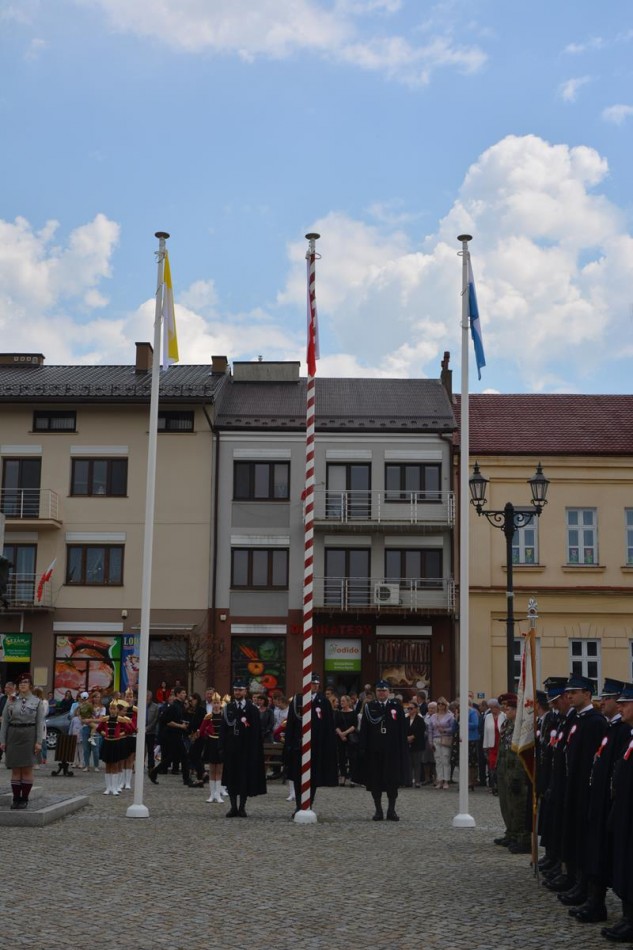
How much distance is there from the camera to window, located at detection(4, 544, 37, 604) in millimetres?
42000

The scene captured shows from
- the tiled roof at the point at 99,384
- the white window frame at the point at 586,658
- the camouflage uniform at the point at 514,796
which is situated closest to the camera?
the camouflage uniform at the point at 514,796

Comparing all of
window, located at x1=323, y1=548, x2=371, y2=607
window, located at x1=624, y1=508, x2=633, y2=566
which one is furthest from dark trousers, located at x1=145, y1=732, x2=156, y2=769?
window, located at x1=624, y1=508, x2=633, y2=566

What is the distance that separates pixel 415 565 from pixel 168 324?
24348mm

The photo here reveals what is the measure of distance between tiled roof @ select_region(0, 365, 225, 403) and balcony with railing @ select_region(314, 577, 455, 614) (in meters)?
7.83

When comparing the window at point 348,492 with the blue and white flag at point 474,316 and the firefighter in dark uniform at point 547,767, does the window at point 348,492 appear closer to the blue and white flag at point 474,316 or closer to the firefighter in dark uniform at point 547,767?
the blue and white flag at point 474,316

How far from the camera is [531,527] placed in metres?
42.2

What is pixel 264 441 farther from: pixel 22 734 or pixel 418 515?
pixel 22 734

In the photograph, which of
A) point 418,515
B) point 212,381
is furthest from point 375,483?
point 212,381

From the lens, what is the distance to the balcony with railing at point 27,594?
41344 mm

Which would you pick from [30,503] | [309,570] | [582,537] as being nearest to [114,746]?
[309,570]

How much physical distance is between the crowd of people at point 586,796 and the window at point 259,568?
2873 centimetres

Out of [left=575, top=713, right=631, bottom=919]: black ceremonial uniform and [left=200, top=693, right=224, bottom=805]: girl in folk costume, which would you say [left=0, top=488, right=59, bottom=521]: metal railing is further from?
[left=575, top=713, right=631, bottom=919]: black ceremonial uniform

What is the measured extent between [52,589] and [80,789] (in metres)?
19.6

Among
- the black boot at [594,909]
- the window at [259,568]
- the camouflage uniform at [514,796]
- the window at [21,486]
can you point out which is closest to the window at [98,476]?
the window at [21,486]
